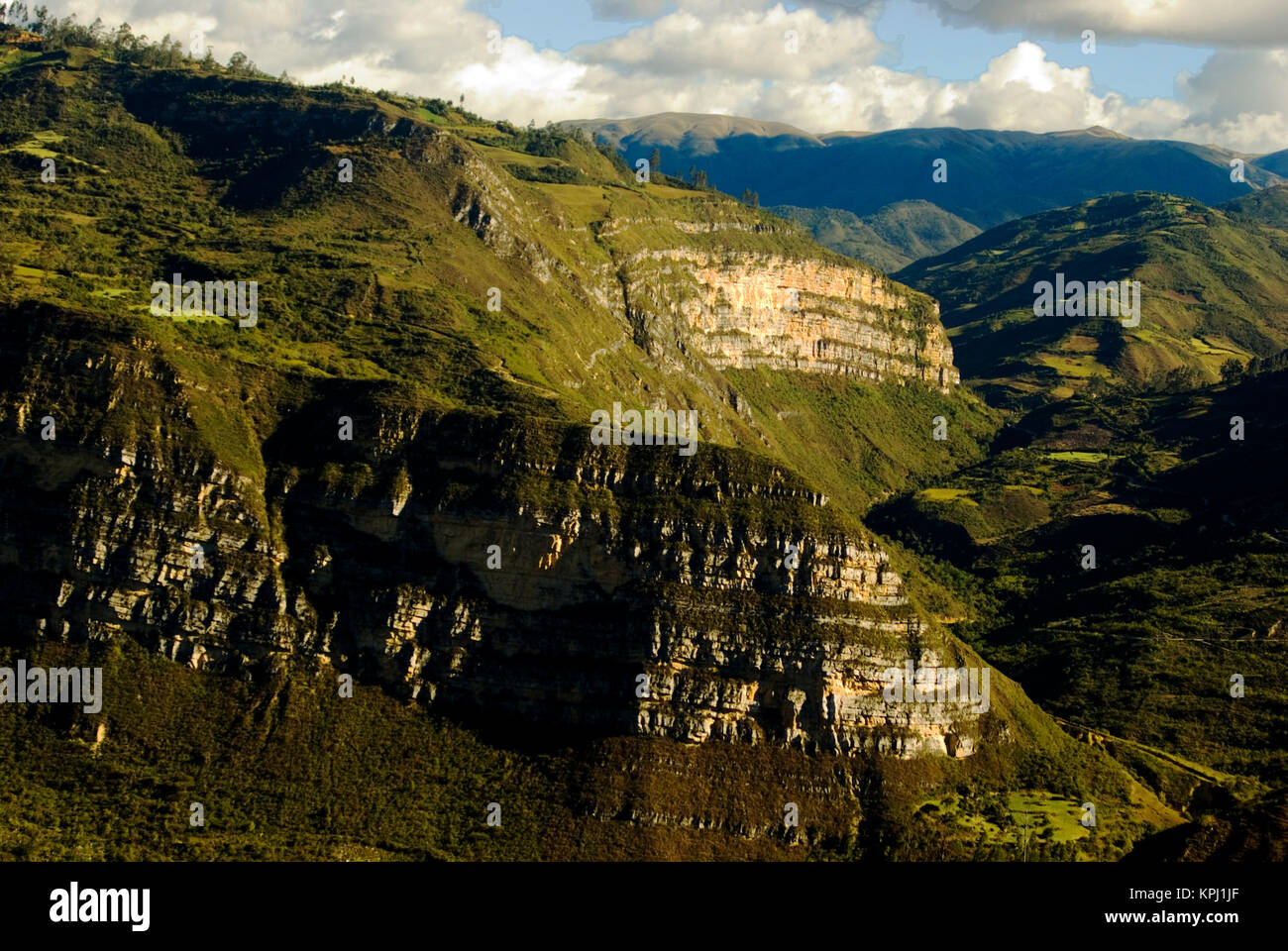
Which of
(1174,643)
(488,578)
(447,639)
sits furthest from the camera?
(1174,643)

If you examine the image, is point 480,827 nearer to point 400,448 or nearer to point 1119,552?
point 400,448

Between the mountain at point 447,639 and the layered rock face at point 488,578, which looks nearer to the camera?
the mountain at point 447,639

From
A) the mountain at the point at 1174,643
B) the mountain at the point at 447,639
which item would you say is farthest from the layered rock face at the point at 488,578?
the mountain at the point at 1174,643

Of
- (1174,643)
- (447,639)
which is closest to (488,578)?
(447,639)

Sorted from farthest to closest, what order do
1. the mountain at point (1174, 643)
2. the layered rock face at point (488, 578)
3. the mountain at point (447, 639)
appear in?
the mountain at point (1174, 643) < the layered rock face at point (488, 578) < the mountain at point (447, 639)

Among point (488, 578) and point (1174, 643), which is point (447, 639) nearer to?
point (488, 578)

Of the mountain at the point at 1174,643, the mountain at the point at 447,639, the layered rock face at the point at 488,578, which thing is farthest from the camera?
the mountain at the point at 1174,643

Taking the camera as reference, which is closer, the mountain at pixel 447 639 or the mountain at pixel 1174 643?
the mountain at pixel 447 639

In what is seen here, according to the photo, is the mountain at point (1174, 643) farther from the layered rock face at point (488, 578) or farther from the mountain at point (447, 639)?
the layered rock face at point (488, 578)
